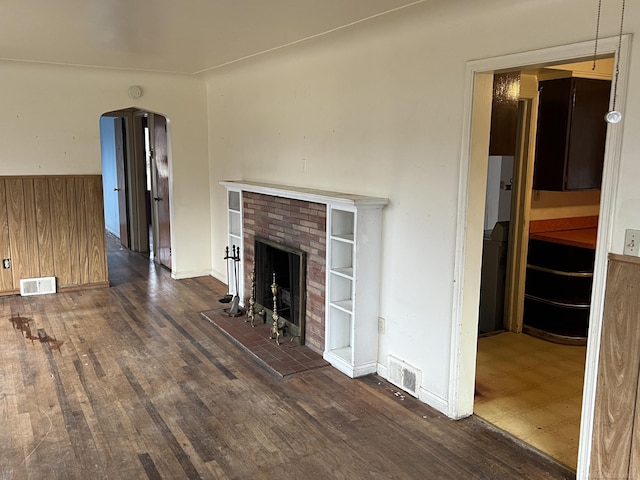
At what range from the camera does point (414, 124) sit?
3.37 m

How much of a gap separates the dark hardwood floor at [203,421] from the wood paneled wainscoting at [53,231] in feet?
4.26

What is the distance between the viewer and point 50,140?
18.9 ft

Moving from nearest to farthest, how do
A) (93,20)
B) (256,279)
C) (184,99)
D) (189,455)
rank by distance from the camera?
(189,455) → (93,20) → (256,279) → (184,99)

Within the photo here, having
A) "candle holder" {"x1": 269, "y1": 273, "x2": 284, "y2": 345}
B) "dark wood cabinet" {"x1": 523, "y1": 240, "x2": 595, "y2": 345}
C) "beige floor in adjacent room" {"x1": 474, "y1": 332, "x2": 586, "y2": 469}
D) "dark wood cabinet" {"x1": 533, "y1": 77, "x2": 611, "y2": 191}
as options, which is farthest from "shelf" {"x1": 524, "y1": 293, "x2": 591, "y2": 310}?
"candle holder" {"x1": 269, "y1": 273, "x2": 284, "y2": 345}

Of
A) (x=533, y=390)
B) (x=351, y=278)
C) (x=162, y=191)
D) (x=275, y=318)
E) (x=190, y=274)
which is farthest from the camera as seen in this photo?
(x=162, y=191)

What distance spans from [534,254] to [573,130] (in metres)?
1.09

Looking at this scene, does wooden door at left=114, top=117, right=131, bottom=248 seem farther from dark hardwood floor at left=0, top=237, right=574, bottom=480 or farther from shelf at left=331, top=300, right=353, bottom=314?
shelf at left=331, top=300, right=353, bottom=314

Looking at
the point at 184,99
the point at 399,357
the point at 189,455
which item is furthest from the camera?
→ the point at 184,99

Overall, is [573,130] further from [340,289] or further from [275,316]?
[275,316]

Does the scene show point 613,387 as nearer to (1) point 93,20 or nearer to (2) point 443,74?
(2) point 443,74

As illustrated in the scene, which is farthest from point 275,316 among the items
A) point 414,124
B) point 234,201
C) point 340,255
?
point 414,124

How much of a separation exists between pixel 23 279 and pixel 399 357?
429 centimetres

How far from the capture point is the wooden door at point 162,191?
675 cm

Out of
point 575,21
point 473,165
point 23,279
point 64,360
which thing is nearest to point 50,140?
point 23,279
